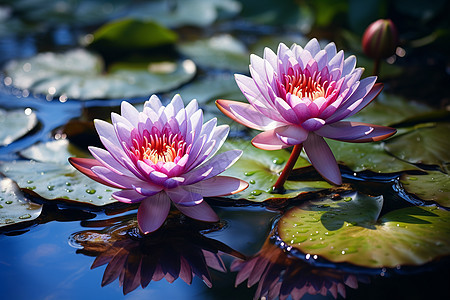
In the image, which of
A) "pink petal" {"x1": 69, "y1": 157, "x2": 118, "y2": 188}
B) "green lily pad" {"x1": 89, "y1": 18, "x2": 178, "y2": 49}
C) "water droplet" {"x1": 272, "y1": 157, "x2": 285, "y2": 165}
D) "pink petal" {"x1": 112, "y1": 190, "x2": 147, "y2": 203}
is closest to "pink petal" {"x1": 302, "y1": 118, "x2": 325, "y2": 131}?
"water droplet" {"x1": 272, "y1": 157, "x2": 285, "y2": 165}

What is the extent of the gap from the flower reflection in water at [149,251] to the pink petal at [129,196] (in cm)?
14

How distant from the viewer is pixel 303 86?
1543mm

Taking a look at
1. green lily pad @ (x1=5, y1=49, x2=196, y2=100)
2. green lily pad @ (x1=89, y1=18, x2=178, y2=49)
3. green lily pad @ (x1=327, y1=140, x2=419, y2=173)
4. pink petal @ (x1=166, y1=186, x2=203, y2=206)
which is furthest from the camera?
green lily pad @ (x1=89, y1=18, x2=178, y2=49)

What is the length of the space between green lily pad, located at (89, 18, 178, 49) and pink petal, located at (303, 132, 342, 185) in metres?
1.72

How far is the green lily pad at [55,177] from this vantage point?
63.9 inches

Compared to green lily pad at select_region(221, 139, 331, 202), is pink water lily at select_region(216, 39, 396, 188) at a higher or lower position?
higher

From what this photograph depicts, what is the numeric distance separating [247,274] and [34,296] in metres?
0.60

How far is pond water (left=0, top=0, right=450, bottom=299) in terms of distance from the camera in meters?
1.31

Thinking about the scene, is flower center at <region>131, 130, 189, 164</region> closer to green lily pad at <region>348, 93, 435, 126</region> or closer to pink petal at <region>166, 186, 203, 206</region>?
pink petal at <region>166, 186, 203, 206</region>

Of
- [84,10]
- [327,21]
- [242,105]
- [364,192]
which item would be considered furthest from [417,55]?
[84,10]

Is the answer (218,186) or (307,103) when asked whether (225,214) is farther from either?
(307,103)

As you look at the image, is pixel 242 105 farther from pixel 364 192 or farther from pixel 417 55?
pixel 417 55

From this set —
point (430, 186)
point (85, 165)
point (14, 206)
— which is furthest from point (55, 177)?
point (430, 186)

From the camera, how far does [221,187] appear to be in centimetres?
147
